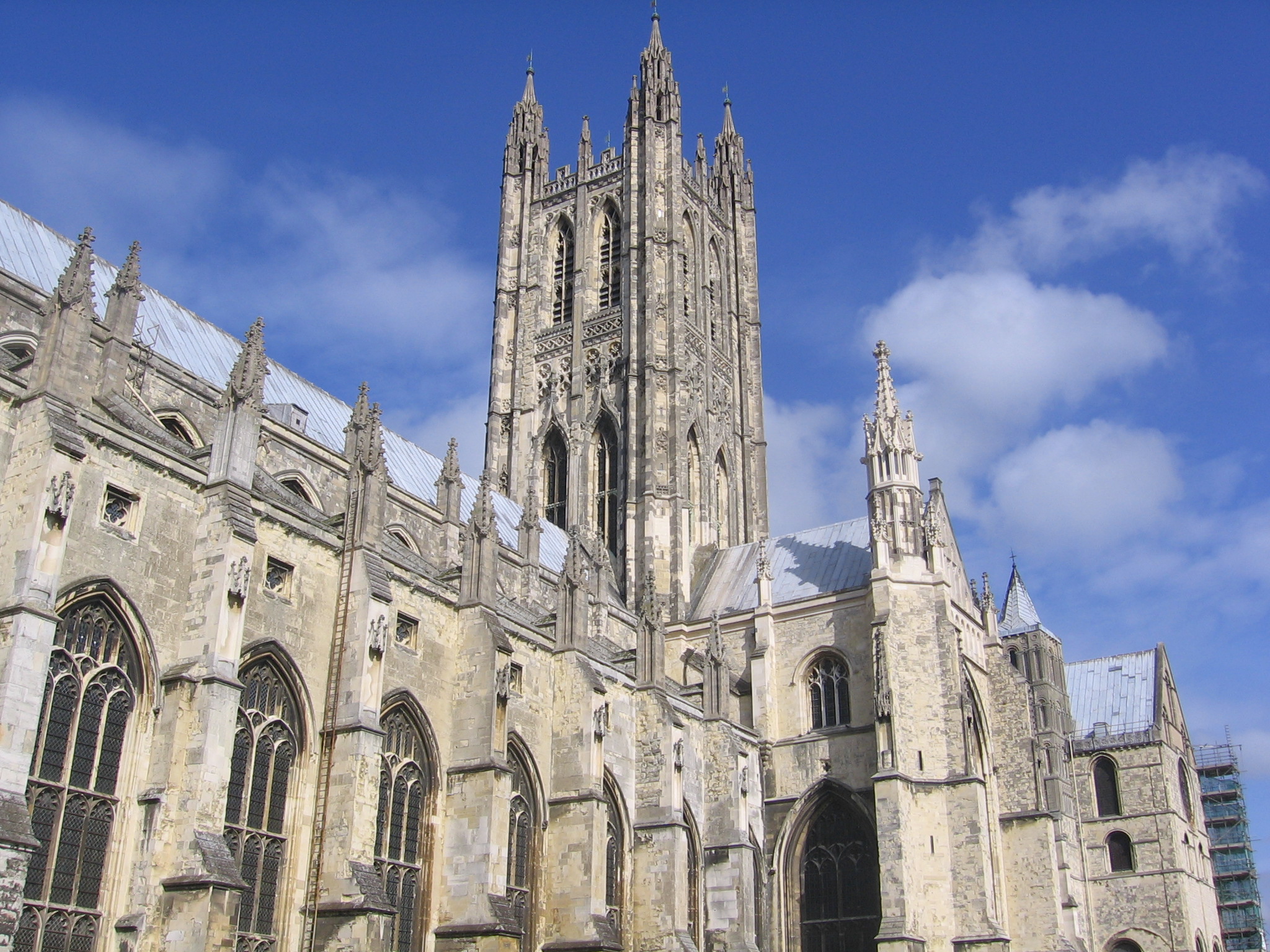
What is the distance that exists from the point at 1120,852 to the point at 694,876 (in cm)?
1967

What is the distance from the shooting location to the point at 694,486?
42312mm

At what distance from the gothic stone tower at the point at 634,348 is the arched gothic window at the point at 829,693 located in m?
5.87

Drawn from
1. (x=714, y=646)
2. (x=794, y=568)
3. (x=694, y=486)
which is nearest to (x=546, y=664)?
(x=714, y=646)

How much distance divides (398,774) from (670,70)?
111ft

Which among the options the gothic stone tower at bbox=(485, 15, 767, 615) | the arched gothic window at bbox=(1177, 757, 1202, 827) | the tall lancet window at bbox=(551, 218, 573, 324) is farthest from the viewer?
the tall lancet window at bbox=(551, 218, 573, 324)

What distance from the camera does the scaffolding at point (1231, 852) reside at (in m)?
47.7

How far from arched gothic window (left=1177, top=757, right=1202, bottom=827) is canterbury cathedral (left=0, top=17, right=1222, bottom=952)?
1.56 feet

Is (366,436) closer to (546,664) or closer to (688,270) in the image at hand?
(546,664)

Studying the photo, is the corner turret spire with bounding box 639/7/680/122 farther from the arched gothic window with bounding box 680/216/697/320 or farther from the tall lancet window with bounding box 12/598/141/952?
the tall lancet window with bounding box 12/598/141/952

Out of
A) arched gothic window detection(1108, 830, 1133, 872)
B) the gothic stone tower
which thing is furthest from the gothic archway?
arched gothic window detection(1108, 830, 1133, 872)

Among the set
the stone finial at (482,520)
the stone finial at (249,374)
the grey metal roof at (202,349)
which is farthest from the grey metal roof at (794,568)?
the stone finial at (249,374)

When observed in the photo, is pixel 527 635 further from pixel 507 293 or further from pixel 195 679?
pixel 507 293

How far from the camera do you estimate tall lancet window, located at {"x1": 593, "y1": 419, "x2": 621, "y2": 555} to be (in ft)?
134

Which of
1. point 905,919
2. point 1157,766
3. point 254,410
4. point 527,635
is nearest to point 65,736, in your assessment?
point 254,410
